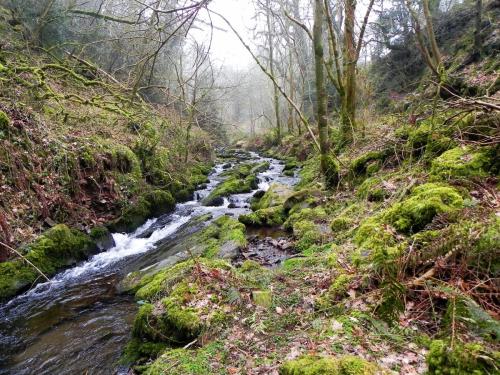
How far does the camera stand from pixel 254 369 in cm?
302

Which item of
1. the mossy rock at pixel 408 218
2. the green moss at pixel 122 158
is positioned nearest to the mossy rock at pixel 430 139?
the mossy rock at pixel 408 218

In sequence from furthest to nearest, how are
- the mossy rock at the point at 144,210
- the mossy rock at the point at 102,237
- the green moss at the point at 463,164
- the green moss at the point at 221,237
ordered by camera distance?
the mossy rock at the point at 144,210 < the mossy rock at the point at 102,237 < the green moss at the point at 221,237 < the green moss at the point at 463,164

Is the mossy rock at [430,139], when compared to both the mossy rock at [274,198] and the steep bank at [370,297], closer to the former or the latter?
the steep bank at [370,297]

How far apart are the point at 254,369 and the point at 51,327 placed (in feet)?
12.7

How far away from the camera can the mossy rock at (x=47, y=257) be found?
6238 mm

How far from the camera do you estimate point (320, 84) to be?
9219mm

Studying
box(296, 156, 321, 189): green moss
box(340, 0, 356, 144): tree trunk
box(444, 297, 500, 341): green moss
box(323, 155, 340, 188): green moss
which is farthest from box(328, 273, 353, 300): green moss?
box(340, 0, 356, 144): tree trunk

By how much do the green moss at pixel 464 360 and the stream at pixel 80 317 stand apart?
3.32 metres

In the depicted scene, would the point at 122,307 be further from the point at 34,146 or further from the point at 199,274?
the point at 34,146

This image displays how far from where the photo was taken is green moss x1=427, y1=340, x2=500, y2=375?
2.07 m

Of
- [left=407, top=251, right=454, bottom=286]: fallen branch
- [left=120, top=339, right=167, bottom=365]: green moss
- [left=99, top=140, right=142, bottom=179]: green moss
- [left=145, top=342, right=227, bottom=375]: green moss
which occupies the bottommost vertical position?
[left=120, top=339, right=167, bottom=365]: green moss

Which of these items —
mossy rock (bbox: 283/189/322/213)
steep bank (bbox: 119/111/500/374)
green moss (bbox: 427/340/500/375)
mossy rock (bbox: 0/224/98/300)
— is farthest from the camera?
mossy rock (bbox: 283/189/322/213)

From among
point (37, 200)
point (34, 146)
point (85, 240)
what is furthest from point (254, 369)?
point (34, 146)

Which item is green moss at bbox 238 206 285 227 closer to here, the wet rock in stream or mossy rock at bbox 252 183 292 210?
mossy rock at bbox 252 183 292 210
